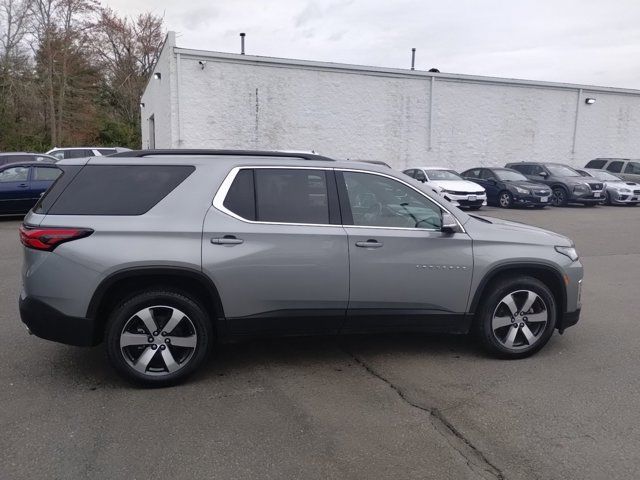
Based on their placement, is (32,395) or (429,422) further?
(32,395)

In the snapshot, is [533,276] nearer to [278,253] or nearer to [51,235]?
[278,253]

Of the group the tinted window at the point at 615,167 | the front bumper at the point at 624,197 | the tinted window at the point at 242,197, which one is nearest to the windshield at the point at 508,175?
the front bumper at the point at 624,197

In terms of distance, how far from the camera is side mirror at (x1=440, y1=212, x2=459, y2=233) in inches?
171

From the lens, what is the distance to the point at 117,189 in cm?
405

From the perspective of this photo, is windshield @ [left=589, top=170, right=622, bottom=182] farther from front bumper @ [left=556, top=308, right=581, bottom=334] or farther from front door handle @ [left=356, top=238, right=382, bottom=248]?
front door handle @ [left=356, top=238, right=382, bottom=248]

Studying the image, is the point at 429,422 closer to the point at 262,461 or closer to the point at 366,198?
the point at 262,461

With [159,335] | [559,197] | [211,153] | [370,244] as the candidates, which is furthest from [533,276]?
[559,197]

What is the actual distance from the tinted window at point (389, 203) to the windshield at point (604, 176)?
2056 cm

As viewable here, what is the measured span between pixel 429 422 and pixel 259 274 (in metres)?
1.58

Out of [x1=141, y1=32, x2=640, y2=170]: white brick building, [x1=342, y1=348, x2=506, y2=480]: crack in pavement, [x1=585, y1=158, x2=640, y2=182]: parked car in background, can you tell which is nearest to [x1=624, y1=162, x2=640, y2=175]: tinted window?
[x1=585, y1=158, x2=640, y2=182]: parked car in background

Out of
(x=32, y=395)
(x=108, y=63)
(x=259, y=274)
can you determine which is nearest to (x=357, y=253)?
(x=259, y=274)

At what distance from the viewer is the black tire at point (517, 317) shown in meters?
4.56

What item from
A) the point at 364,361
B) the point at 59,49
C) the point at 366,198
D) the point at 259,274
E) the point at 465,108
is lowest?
the point at 364,361

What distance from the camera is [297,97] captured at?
2275cm
